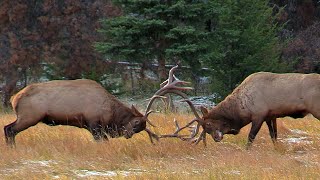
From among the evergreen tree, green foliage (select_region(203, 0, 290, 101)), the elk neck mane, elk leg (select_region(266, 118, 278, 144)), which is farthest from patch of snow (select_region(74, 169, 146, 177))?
green foliage (select_region(203, 0, 290, 101))

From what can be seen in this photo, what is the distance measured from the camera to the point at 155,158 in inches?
404

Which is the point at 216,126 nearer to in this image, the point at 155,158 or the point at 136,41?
the point at 155,158

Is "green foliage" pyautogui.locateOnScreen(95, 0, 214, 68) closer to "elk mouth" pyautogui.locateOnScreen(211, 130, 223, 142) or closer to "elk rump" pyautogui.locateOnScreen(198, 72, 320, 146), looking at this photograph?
"elk rump" pyautogui.locateOnScreen(198, 72, 320, 146)

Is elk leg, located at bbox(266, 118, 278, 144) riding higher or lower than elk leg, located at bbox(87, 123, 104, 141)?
lower

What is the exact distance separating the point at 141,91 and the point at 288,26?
8.86 m

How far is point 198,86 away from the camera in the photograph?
26859 millimetres

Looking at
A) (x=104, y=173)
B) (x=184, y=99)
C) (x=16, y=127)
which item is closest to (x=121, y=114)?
(x=184, y=99)

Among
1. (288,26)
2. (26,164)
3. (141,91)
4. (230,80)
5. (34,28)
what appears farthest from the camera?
(288,26)

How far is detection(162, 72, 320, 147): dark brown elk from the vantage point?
11234 mm

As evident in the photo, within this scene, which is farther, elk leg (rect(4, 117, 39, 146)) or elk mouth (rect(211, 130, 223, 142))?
elk mouth (rect(211, 130, 223, 142))

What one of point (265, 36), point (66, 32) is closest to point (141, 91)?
point (66, 32)

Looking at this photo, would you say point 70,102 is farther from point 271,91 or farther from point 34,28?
point 34,28

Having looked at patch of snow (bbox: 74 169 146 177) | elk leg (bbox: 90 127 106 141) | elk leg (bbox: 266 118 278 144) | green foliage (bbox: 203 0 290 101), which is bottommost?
green foliage (bbox: 203 0 290 101)

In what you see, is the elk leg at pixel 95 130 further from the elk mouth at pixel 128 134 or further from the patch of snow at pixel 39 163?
the patch of snow at pixel 39 163
